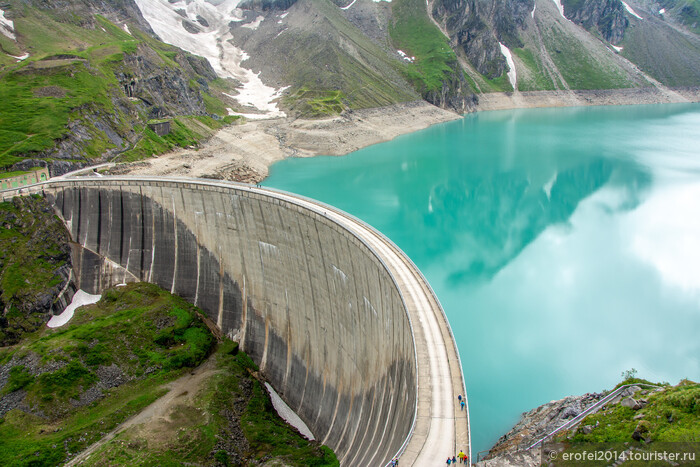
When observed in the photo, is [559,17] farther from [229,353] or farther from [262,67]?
[229,353]

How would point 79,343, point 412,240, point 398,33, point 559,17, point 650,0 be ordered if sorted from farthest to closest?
point 650,0 < point 559,17 < point 398,33 < point 412,240 < point 79,343

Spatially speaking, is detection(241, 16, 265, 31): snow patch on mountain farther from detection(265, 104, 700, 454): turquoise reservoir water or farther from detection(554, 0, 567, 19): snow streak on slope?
detection(554, 0, 567, 19): snow streak on slope

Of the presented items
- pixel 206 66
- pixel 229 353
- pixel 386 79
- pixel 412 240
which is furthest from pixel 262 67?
pixel 229 353

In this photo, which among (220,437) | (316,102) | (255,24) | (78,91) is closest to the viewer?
(220,437)

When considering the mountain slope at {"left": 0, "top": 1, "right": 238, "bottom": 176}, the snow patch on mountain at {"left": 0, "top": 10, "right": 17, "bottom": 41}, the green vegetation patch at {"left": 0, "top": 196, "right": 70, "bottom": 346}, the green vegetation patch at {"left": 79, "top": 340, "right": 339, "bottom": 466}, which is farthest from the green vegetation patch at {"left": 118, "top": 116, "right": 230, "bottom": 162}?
the green vegetation patch at {"left": 79, "top": 340, "right": 339, "bottom": 466}

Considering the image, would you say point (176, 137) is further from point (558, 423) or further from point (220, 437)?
point (558, 423)

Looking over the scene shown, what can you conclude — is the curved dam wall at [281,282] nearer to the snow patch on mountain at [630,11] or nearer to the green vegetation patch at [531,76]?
the green vegetation patch at [531,76]

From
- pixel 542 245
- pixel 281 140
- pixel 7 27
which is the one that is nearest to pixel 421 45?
pixel 281 140
